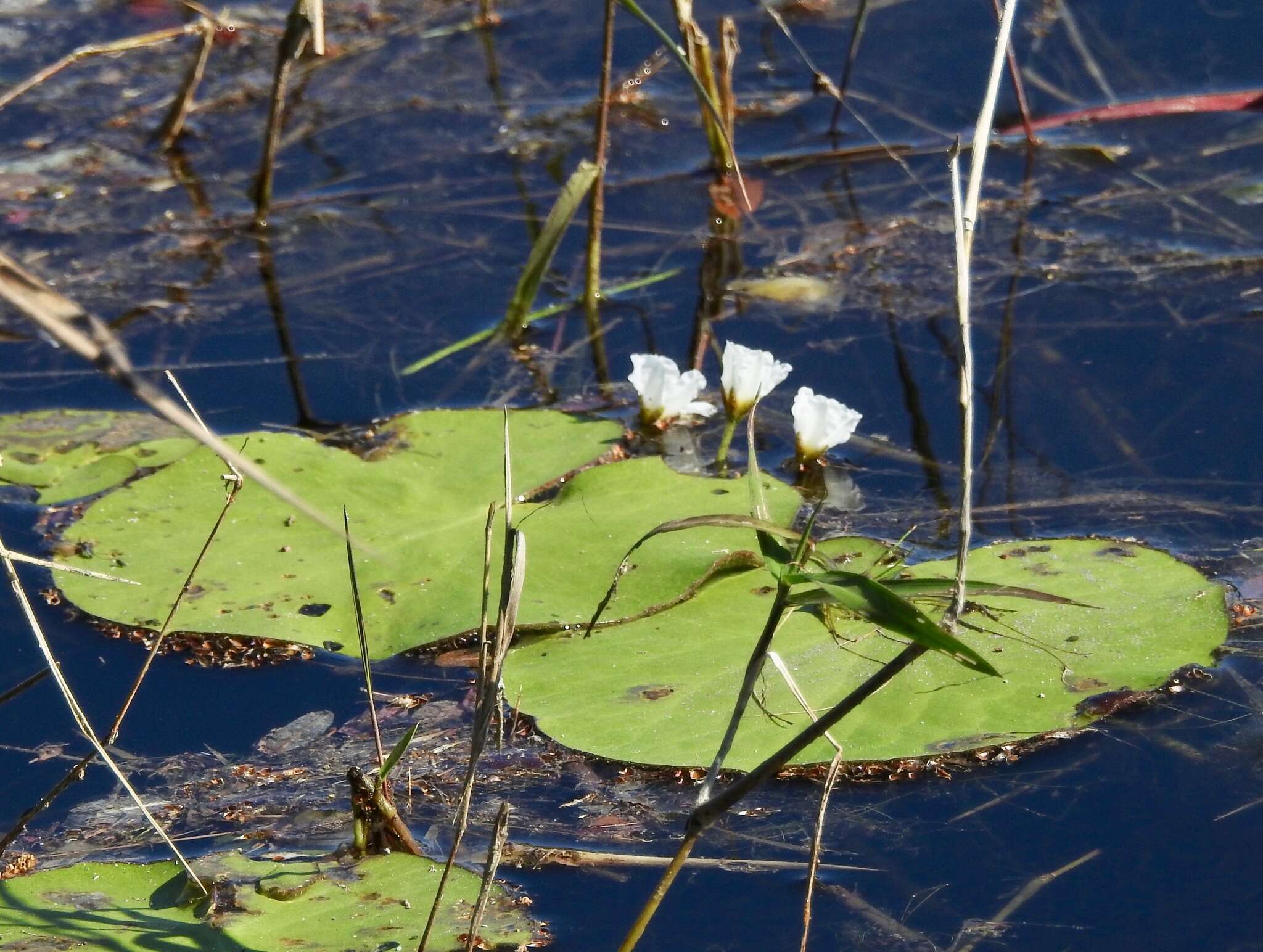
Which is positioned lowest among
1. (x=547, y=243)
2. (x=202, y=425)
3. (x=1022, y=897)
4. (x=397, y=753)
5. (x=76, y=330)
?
(x=1022, y=897)

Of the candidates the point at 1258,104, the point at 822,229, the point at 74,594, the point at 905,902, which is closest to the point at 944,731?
the point at 905,902

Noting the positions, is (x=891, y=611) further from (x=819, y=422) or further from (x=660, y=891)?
(x=819, y=422)

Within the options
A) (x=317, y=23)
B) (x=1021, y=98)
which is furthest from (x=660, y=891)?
(x=1021, y=98)

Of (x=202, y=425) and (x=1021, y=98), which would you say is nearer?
(x=202, y=425)

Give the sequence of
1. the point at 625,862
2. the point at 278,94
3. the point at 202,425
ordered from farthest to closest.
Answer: the point at 278,94 < the point at 625,862 < the point at 202,425

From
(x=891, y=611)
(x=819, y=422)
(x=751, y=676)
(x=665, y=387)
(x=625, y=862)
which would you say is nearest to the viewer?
(x=891, y=611)

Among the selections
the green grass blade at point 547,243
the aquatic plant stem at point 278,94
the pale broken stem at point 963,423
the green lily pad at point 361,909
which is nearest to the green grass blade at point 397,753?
the green lily pad at point 361,909

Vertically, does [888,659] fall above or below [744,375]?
below

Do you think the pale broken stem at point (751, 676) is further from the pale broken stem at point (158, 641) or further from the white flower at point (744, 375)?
the white flower at point (744, 375)
